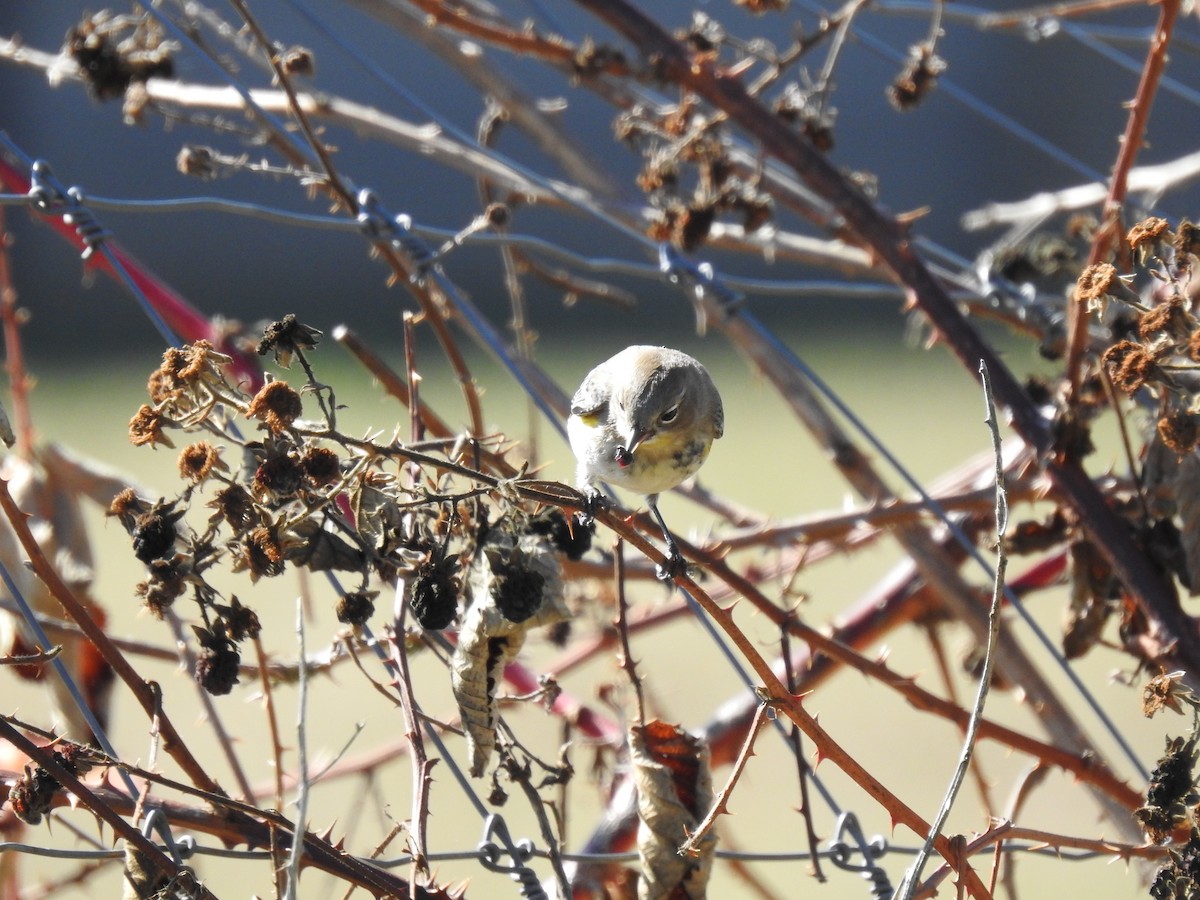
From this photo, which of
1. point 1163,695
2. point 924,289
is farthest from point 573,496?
point 924,289

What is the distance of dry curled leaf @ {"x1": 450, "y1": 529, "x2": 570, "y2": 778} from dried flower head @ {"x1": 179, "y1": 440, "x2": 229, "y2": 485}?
0.28 metres

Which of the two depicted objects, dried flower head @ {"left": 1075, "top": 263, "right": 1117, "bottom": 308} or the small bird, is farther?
the small bird

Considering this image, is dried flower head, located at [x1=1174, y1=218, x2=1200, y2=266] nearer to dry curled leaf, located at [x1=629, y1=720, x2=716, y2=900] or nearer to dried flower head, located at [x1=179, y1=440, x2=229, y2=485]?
dry curled leaf, located at [x1=629, y1=720, x2=716, y2=900]

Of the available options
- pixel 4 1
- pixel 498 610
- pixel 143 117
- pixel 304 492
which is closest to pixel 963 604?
pixel 498 610

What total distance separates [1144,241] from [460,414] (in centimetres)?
658

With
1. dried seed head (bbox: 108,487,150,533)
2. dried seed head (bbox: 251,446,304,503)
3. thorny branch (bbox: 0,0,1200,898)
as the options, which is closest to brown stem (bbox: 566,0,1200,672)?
thorny branch (bbox: 0,0,1200,898)

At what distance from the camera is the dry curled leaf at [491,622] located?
4.10ft

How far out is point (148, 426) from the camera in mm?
1138

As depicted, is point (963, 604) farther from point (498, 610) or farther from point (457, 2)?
point (457, 2)

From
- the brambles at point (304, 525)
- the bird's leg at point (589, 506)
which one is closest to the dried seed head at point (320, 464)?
the brambles at point (304, 525)

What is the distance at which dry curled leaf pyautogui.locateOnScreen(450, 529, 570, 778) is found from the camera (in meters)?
1.25

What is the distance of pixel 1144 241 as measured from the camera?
1.30 m

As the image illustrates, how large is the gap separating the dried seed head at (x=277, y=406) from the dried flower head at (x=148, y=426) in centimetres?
9

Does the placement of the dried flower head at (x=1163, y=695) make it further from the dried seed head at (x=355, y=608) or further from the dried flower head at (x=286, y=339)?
the dried flower head at (x=286, y=339)
